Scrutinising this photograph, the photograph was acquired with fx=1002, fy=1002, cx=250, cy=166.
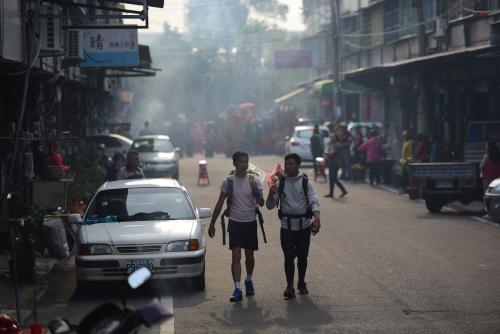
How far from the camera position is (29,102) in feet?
66.9

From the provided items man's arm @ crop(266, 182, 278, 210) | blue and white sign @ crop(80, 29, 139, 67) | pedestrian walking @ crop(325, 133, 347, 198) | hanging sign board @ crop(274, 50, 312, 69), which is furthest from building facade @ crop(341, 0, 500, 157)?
hanging sign board @ crop(274, 50, 312, 69)

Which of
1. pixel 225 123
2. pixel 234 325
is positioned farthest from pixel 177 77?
pixel 234 325

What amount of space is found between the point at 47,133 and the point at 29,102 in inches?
112

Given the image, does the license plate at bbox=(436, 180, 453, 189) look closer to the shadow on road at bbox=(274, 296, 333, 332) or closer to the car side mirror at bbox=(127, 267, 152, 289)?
the shadow on road at bbox=(274, 296, 333, 332)

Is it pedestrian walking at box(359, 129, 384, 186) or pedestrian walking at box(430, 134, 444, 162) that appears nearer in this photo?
pedestrian walking at box(430, 134, 444, 162)

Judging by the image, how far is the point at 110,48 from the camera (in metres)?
24.4

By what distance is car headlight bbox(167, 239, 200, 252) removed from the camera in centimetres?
1187

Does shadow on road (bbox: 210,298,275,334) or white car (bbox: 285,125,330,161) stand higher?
white car (bbox: 285,125,330,161)

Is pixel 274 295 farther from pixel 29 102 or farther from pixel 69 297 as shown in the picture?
pixel 29 102

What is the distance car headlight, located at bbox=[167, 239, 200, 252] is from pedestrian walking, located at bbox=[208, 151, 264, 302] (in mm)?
494

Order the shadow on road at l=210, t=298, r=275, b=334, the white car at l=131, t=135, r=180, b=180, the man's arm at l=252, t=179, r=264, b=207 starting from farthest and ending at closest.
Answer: the white car at l=131, t=135, r=180, b=180, the man's arm at l=252, t=179, r=264, b=207, the shadow on road at l=210, t=298, r=275, b=334

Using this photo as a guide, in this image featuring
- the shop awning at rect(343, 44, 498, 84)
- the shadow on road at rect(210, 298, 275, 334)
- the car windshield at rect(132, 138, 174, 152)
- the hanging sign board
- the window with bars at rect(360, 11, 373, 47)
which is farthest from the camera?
the hanging sign board

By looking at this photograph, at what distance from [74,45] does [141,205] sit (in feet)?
30.2

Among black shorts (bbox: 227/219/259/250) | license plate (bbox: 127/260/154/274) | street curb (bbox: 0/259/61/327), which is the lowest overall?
street curb (bbox: 0/259/61/327)
